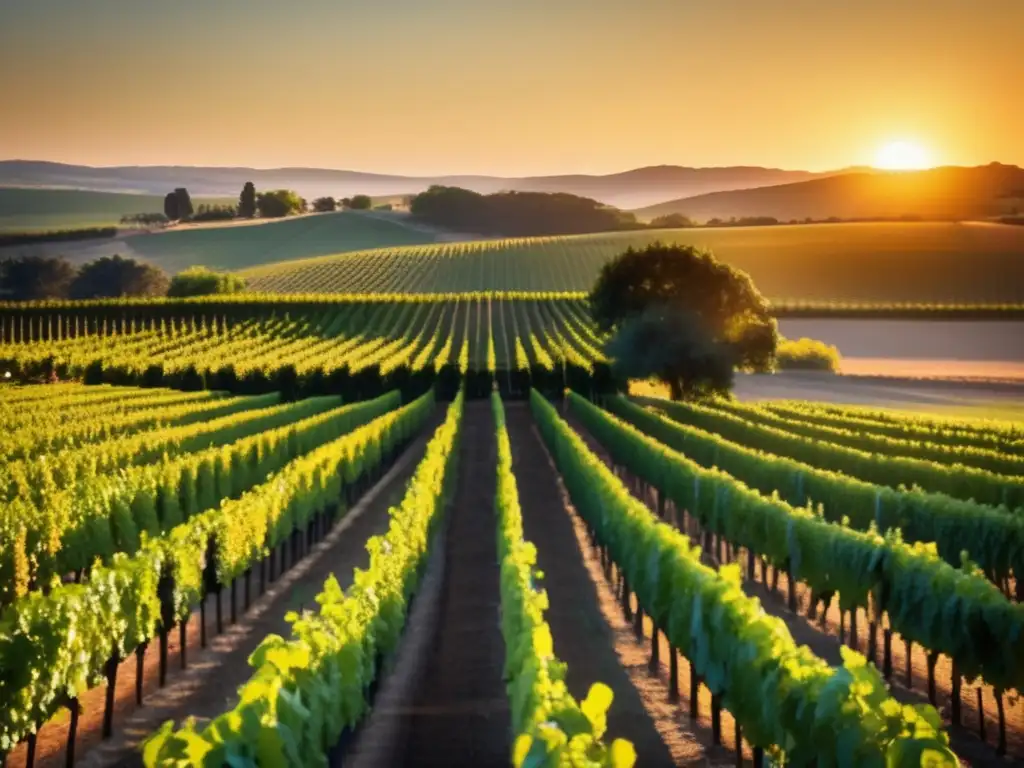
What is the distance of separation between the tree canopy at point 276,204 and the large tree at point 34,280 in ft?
230

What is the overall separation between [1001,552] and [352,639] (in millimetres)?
12353

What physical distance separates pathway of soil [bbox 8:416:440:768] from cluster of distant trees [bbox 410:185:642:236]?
160 m

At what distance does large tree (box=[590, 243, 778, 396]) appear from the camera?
5688 centimetres

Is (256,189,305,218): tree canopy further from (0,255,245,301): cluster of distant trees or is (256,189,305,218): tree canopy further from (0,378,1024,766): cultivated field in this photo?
(0,378,1024,766): cultivated field

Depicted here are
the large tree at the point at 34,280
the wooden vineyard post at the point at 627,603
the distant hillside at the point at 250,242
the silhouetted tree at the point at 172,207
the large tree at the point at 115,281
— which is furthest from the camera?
the silhouetted tree at the point at 172,207

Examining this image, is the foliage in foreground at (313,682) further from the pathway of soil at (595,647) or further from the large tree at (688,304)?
the large tree at (688,304)

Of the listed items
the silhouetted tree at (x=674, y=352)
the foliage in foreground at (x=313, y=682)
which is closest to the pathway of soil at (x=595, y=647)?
the foliage in foreground at (x=313, y=682)

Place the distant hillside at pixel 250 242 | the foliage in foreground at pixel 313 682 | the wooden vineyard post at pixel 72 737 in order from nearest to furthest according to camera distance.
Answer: the foliage in foreground at pixel 313 682 < the wooden vineyard post at pixel 72 737 < the distant hillside at pixel 250 242

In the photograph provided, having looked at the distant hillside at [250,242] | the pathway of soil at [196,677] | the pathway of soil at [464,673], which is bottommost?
the pathway of soil at [196,677]

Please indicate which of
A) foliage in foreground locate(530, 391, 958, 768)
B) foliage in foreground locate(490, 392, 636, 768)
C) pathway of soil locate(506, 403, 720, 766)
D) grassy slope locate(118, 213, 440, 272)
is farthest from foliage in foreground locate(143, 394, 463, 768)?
grassy slope locate(118, 213, 440, 272)

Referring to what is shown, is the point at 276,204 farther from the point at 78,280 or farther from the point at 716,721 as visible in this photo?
the point at 716,721

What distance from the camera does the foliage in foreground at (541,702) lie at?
7465 millimetres

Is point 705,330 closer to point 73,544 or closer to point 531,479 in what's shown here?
point 531,479

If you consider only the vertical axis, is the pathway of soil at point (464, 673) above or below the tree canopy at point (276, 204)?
below
